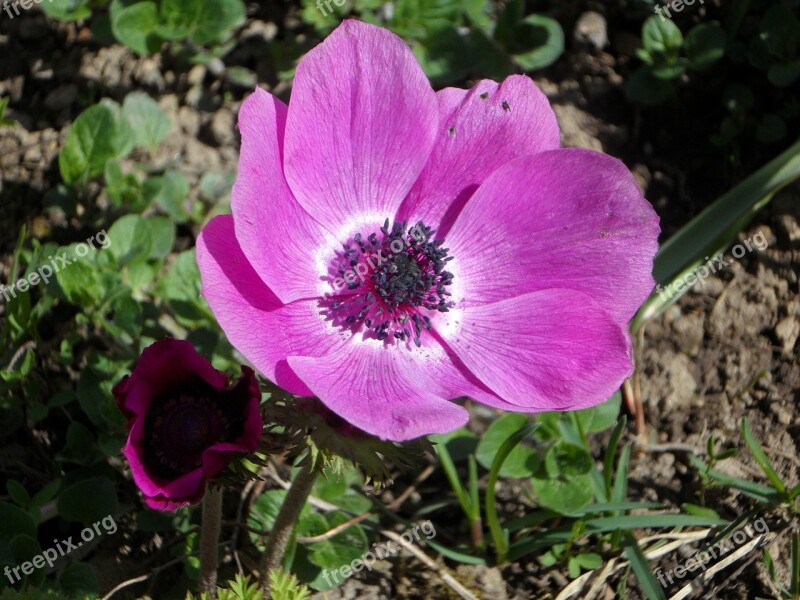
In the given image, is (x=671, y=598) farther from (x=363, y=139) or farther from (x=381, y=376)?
(x=363, y=139)

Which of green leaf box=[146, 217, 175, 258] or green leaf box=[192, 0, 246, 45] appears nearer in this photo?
green leaf box=[146, 217, 175, 258]

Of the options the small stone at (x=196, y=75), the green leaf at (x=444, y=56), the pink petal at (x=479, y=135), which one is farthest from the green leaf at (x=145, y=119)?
the pink petal at (x=479, y=135)

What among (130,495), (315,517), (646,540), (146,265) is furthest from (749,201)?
(130,495)

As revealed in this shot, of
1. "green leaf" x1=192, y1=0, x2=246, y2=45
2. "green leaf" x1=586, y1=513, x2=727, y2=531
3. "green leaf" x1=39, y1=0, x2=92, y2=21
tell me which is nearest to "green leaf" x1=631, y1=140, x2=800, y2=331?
"green leaf" x1=586, y1=513, x2=727, y2=531

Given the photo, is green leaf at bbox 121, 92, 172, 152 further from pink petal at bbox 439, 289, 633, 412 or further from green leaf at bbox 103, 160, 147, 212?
pink petal at bbox 439, 289, 633, 412

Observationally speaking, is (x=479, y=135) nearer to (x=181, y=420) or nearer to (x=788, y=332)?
(x=181, y=420)

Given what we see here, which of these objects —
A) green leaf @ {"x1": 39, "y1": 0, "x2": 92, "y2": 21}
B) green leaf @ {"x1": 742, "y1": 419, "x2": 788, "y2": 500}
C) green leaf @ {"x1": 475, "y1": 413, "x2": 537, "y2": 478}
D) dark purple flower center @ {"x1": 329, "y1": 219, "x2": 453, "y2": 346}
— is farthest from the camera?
green leaf @ {"x1": 39, "y1": 0, "x2": 92, "y2": 21}

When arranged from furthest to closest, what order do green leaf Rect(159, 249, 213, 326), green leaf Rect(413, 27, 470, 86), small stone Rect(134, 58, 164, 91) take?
small stone Rect(134, 58, 164, 91)
green leaf Rect(413, 27, 470, 86)
green leaf Rect(159, 249, 213, 326)
